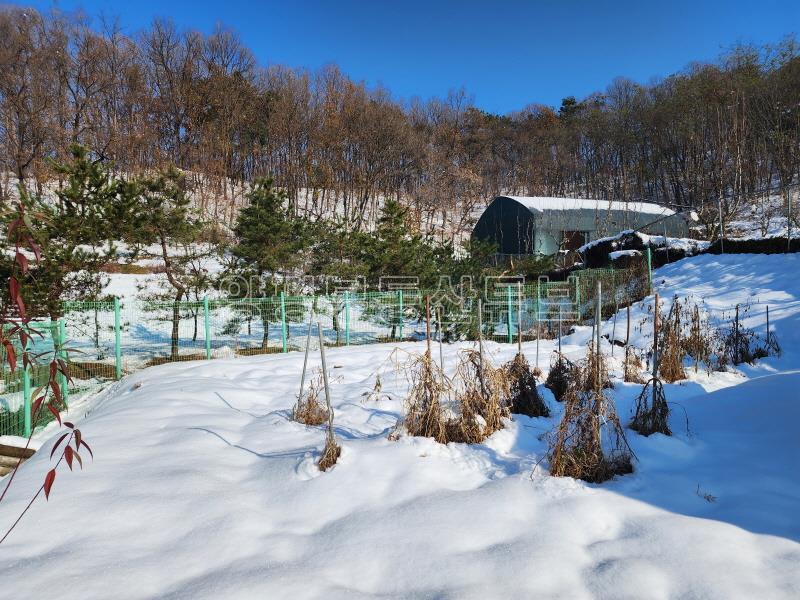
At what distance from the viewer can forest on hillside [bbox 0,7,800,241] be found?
86.3 ft

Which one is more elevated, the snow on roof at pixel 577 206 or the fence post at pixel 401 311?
the snow on roof at pixel 577 206

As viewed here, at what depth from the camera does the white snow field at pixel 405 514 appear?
2277 millimetres

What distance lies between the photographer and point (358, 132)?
35188 millimetres

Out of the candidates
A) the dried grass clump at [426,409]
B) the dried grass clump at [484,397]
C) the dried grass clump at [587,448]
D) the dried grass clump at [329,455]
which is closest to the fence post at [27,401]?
the dried grass clump at [329,455]

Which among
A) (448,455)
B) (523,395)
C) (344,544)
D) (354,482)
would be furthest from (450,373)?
(344,544)

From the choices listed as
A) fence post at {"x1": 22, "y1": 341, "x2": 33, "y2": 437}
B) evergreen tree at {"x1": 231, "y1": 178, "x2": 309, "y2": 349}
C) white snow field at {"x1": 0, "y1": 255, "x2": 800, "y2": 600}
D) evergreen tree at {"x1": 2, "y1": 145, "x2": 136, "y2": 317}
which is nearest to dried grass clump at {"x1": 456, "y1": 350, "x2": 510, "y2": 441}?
white snow field at {"x1": 0, "y1": 255, "x2": 800, "y2": 600}

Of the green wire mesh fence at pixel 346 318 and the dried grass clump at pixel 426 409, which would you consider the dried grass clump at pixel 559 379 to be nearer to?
the dried grass clump at pixel 426 409

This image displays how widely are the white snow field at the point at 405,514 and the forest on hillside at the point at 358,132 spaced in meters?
17.8

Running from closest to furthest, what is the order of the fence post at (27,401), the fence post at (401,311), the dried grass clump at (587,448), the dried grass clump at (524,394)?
1. the dried grass clump at (587,448)
2. the dried grass clump at (524,394)
3. the fence post at (27,401)
4. the fence post at (401,311)

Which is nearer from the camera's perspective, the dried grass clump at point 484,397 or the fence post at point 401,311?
the dried grass clump at point 484,397

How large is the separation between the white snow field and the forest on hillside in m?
17.8

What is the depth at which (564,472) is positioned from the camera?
11.4ft

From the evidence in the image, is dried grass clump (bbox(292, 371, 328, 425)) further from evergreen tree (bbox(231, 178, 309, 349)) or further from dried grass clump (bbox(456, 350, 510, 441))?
evergreen tree (bbox(231, 178, 309, 349))

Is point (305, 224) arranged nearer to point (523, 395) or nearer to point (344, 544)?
point (523, 395)
